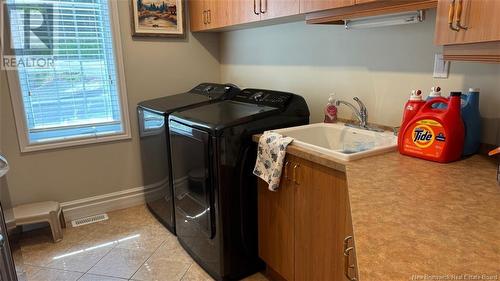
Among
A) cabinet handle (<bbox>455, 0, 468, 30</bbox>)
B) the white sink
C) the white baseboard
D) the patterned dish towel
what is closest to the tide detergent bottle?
the white sink

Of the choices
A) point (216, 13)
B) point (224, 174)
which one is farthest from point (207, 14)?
point (224, 174)

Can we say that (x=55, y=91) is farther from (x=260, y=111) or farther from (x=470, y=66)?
(x=470, y=66)

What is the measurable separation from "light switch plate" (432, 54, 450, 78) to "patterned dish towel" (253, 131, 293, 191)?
774 millimetres

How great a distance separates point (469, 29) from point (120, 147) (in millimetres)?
2754

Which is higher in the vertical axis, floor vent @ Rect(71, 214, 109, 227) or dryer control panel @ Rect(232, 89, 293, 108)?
dryer control panel @ Rect(232, 89, 293, 108)

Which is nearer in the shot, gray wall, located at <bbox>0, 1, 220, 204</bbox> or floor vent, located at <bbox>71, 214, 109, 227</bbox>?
gray wall, located at <bbox>0, 1, 220, 204</bbox>

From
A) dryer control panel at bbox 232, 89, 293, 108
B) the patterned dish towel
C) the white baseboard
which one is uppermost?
dryer control panel at bbox 232, 89, 293, 108

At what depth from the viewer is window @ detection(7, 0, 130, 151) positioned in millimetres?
2590

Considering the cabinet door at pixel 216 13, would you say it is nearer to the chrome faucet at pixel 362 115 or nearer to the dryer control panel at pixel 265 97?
the dryer control panel at pixel 265 97

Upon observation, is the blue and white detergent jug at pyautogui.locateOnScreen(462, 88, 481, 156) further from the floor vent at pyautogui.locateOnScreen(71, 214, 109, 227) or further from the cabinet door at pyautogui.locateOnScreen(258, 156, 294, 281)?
the floor vent at pyautogui.locateOnScreen(71, 214, 109, 227)

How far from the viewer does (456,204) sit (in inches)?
39.1

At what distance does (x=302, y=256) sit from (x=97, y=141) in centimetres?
206

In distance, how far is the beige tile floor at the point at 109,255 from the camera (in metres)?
2.16

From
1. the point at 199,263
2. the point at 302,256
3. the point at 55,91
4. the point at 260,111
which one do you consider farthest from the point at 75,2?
the point at 302,256
